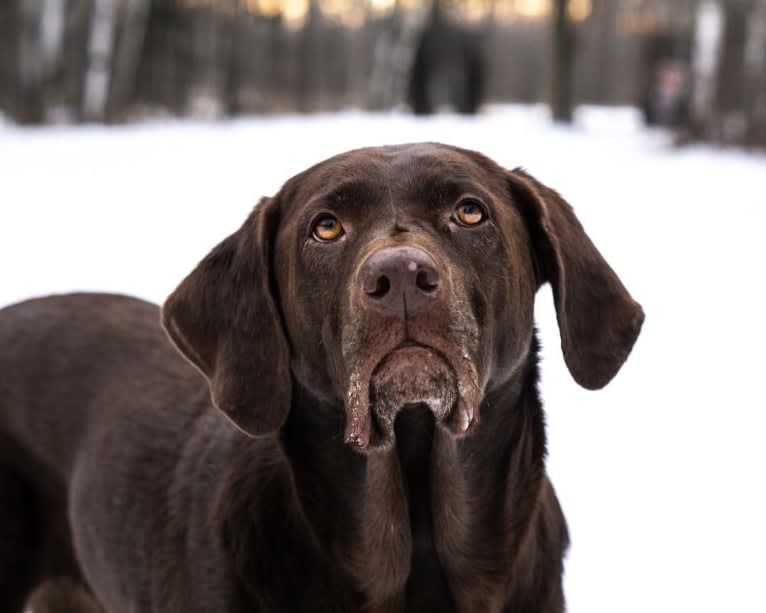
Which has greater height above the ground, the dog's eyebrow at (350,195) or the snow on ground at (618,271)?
the dog's eyebrow at (350,195)

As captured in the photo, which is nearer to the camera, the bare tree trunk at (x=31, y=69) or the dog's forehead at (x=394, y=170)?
the dog's forehead at (x=394, y=170)

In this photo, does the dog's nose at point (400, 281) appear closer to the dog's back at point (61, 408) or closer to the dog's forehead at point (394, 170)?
the dog's forehead at point (394, 170)

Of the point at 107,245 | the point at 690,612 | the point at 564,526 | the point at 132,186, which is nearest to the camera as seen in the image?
the point at 564,526

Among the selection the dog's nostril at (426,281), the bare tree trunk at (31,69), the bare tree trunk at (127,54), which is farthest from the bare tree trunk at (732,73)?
the dog's nostril at (426,281)

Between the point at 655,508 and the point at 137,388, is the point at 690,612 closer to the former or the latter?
the point at 655,508

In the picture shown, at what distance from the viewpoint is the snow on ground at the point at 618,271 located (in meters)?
4.39

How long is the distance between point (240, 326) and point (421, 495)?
0.57m

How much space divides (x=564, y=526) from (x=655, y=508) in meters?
1.72

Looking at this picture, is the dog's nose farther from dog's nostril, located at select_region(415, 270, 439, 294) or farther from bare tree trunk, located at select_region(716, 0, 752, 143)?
bare tree trunk, located at select_region(716, 0, 752, 143)

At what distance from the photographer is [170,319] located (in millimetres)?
2891

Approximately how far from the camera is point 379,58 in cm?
2695

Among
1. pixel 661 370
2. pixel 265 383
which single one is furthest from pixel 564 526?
pixel 661 370

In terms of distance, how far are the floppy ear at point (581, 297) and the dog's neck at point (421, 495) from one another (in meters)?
0.16

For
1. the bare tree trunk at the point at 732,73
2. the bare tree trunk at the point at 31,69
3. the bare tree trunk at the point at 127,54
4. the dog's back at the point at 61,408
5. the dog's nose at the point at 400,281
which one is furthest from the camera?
the bare tree trunk at the point at 127,54
